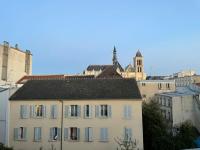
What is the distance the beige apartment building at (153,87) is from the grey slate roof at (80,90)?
3401 centimetres

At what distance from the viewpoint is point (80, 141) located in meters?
40.8

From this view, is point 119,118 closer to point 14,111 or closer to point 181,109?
point 14,111

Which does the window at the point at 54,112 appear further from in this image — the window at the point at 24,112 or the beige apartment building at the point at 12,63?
the beige apartment building at the point at 12,63

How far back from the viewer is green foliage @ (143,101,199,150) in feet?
140

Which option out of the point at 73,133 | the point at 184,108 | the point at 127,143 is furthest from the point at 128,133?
the point at 184,108

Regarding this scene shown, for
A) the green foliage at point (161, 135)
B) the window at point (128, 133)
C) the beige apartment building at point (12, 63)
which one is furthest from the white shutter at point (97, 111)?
the beige apartment building at point (12, 63)

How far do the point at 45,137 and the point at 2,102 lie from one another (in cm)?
693

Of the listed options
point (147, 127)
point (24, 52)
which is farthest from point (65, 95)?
point (24, 52)

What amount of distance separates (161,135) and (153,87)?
126 ft

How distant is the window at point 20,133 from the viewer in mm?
42281

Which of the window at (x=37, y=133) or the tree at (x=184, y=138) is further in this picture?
the tree at (x=184, y=138)

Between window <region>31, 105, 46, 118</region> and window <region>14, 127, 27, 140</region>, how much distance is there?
2.07 metres

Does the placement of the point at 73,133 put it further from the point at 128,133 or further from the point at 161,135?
the point at 161,135

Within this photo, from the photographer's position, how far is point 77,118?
4159cm
